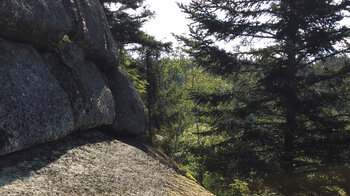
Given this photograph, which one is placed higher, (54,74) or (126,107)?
(54,74)

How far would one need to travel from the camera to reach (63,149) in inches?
165

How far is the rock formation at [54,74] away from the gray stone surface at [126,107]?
0.03m

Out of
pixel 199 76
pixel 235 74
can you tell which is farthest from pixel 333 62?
pixel 199 76

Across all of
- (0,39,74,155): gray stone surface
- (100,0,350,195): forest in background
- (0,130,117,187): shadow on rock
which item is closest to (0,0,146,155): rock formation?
(0,39,74,155): gray stone surface

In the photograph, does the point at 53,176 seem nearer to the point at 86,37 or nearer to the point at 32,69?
→ the point at 32,69

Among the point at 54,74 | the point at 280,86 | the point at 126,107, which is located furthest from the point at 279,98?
the point at 54,74

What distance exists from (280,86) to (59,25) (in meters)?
7.12

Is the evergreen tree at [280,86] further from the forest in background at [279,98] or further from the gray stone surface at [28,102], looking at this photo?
the gray stone surface at [28,102]

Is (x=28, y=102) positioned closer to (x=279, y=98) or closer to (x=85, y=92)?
(x=85, y=92)

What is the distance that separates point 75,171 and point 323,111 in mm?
8558

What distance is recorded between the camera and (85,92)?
538 centimetres

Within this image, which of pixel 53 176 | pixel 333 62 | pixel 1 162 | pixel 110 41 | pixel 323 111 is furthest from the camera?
pixel 333 62

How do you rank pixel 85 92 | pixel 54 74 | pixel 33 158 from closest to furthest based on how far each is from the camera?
1. pixel 33 158
2. pixel 54 74
3. pixel 85 92

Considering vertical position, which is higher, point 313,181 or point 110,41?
point 110,41
